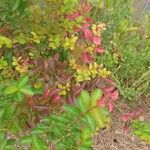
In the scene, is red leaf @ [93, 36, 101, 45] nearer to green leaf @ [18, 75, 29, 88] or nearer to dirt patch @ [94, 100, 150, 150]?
dirt patch @ [94, 100, 150, 150]

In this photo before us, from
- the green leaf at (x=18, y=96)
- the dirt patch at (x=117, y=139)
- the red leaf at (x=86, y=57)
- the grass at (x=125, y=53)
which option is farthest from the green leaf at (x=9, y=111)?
the grass at (x=125, y=53)

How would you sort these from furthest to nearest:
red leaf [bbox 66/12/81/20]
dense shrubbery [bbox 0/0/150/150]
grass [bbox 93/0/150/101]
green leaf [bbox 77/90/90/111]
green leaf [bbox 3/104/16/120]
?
1. grass [bbox 93/0/150/101]
2. red leaf [bbox 66/12/81/20]
3. dense shrubbery [bbox 0/0/150/150]
4. green leaf [bbox 3/104/16/120]
5. green leaf [bbox 77/90/90/111]

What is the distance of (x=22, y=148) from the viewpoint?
281 centimetres

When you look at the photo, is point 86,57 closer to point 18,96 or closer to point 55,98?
point 55,98

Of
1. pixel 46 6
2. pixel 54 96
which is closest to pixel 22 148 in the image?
pixel 54 96

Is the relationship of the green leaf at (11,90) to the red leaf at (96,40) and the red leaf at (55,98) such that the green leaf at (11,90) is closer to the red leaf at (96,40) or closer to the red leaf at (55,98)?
the red leaf at (55,98)

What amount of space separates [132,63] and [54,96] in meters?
1.14

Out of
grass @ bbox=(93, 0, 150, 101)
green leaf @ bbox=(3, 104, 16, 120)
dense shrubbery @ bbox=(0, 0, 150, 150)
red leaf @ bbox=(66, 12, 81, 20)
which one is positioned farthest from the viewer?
grass @ bbox=(93, 0, 150, 101)

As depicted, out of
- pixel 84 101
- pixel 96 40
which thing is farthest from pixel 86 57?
pixel 84 101

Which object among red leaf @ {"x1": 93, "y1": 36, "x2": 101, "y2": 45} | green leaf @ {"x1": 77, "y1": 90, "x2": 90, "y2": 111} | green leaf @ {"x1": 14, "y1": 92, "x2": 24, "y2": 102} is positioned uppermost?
green leaf @ {"x1": 14, "y1": 92, "x2": 24, "y2": 102}

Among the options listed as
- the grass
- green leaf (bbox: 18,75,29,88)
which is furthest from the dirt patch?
green leaf (bbox: 18,75,29,88)

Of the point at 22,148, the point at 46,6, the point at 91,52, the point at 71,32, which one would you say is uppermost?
the point at 46,6

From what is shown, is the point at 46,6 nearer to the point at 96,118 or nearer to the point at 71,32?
the point at 71,32

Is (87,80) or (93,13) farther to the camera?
(93,13)
